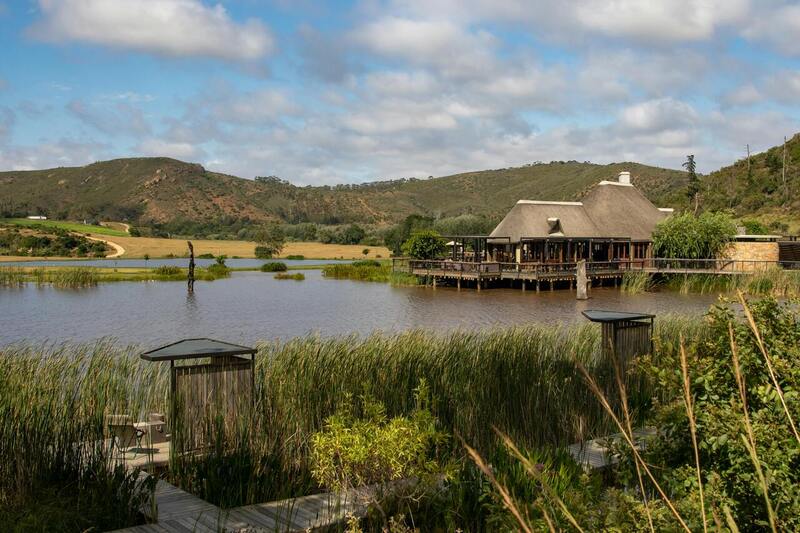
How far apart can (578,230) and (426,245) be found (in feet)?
28.0

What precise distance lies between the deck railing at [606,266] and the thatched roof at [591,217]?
105 inches

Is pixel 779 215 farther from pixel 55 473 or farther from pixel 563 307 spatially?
pixel 55 473

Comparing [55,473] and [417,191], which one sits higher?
[417,191]

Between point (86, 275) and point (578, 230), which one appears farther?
point (578, 230)

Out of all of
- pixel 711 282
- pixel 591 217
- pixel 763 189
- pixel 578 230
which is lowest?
pixel 711 282

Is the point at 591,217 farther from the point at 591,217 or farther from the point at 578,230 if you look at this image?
the point at 578,230

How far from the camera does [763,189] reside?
2205 inches

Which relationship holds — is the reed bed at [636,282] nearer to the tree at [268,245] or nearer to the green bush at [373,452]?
the green bush at [373,452]

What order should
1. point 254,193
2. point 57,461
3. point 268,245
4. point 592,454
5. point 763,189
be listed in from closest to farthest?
point 57,461
point 592,454
point 763,189
point 268,245
point 254,193

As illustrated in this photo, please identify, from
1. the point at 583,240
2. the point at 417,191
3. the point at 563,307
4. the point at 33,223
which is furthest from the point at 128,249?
the point at 417,191

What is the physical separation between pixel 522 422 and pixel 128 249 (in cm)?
6533

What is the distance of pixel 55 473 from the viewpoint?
583cm

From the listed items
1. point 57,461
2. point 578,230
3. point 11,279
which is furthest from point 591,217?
point 57,461

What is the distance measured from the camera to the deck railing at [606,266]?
34.0m
